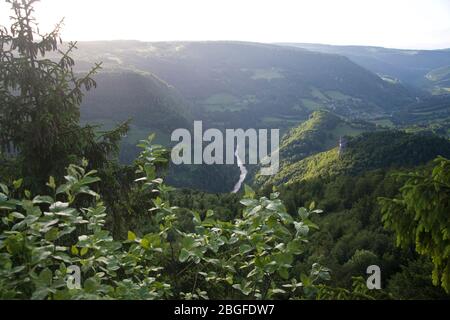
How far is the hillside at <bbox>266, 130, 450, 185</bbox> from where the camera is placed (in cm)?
12888

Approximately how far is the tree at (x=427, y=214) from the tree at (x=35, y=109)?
7120mm

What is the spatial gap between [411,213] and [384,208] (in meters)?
0.39

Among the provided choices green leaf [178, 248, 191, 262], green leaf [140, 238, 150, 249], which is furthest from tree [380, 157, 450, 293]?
green leaf [140, 238, 150, 249]

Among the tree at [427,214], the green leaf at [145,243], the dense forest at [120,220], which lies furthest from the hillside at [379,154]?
the green leaf at [145,243]

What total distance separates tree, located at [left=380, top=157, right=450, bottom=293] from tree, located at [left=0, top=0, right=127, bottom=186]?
7120 mm

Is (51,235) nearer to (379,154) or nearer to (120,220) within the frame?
(120,220)

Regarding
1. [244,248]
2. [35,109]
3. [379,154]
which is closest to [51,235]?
[244,248]

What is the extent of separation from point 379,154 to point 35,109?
5257 inches

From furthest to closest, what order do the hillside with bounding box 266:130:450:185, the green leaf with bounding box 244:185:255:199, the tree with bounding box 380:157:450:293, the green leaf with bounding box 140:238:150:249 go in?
1. the hillside with bounding box 266:130:450:185
2. the tree with bounding box 380:157:450:293
3. the green leaf with bounding box 244:185:255:199
4. the green leaf with bounding box 140:238:150:249

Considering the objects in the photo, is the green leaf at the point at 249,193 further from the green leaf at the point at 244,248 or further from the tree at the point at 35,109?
the tree at the point at 35,109

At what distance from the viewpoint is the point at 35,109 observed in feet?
32.4

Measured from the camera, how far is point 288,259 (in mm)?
3240

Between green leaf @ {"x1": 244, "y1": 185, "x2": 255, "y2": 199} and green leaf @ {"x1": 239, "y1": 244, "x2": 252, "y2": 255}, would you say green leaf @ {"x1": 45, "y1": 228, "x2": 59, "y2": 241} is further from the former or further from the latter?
green leaf @ {"x1": 244, "y1": 185, "x2": 255, "y2": 199}
